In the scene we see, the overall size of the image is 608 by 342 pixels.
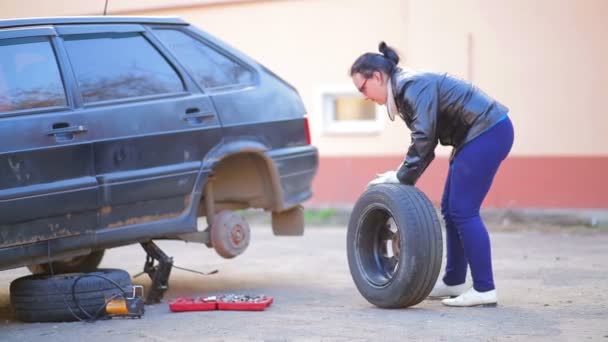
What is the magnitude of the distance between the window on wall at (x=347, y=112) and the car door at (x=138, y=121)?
5.39 m

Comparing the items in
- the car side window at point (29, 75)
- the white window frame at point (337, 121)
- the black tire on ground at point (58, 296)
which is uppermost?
the car side window at point (29, 75)

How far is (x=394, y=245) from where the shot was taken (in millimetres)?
6352

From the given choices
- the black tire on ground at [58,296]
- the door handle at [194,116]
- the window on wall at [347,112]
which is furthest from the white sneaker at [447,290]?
the window on wall at [347,112]

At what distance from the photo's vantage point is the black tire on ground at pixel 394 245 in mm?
5930

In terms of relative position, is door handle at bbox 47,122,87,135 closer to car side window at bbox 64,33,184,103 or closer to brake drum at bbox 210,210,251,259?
car side window at bbox 64,33,184,103

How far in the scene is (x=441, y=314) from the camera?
593cm

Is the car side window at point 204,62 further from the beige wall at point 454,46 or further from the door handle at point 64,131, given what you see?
the beige wall at point 454,46

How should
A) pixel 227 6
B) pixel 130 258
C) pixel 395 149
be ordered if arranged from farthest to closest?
pixel 227 6 < pixel 395 149 < pixel 130 258

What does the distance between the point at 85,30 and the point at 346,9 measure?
5.76m

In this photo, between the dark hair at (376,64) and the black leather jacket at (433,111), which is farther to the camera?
the dark hair at (376,64)

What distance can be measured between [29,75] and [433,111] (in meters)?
2.32

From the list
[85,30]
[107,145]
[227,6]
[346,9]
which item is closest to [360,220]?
[107,145]

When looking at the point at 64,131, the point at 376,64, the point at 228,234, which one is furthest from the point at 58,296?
the point at 376,64

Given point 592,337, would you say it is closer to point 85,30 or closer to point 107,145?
point 107,145
